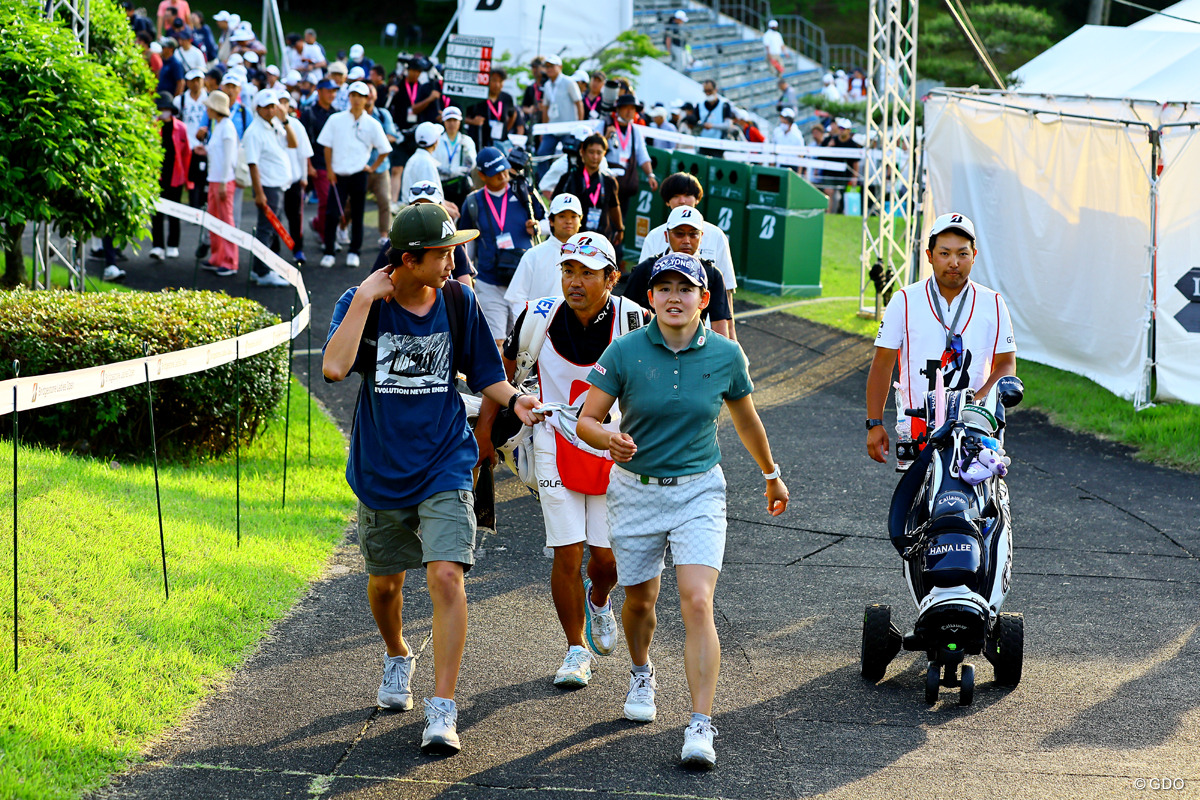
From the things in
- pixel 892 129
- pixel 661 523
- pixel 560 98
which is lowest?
pixel 661 523

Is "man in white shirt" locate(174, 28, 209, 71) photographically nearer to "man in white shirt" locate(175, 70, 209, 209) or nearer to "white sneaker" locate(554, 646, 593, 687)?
"man in white shirt" locate(175, 70, 209, 209)

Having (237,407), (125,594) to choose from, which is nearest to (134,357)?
(237,407)

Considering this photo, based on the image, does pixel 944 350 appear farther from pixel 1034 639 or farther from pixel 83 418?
pixel 83 418

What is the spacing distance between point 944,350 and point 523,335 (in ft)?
6.52

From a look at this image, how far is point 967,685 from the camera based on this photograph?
525 cm

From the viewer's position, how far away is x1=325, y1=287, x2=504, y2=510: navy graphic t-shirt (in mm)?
4828

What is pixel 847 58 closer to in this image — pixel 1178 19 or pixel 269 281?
pixel 1178 19

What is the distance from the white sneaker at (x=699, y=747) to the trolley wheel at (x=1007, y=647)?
149cm

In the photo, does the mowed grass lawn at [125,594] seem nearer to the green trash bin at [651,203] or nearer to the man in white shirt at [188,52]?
A: the green trash bin at [651,203]

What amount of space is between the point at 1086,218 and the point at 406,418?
9654mm

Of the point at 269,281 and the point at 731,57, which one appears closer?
the point at 269,281

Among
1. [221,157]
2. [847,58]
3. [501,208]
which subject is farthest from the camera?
[847,58]

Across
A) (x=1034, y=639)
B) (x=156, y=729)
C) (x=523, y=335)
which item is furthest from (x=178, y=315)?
(x=1034, y=639)

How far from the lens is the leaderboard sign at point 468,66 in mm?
17625
